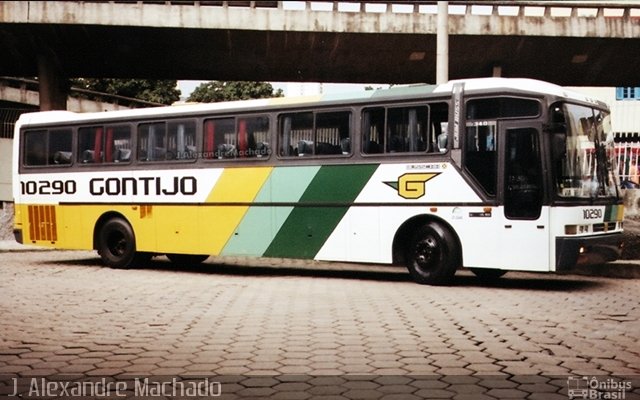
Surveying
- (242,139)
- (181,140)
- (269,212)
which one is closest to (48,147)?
(181,140)

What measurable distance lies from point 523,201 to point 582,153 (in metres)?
1.21

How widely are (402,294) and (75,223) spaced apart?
7959 mm

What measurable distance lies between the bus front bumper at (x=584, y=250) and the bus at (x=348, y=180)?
29mm

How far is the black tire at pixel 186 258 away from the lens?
16.3 metres

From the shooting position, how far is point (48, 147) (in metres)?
16.0

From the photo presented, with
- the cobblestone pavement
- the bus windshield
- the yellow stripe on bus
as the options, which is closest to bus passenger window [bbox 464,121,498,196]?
the bus windshield

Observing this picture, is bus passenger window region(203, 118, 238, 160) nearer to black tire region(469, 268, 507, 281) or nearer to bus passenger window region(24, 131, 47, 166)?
bus passenger window region(24, 131, 47, 166)

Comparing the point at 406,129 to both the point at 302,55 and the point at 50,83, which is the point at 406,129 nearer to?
the point at 302,55

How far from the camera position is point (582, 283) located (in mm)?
12133

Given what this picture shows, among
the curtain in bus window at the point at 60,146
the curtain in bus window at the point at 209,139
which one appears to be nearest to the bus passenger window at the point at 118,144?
the curtain in bus window at the point at 60,146

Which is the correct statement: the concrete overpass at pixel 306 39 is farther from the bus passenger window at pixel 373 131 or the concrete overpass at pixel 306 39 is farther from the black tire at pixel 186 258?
the bus passenger window at pixel 373 131

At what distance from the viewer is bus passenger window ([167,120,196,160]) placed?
1427 cm

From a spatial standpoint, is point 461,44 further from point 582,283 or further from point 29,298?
point 29,298

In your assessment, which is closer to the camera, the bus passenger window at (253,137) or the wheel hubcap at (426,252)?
the wheel hubcap at (426,252)
